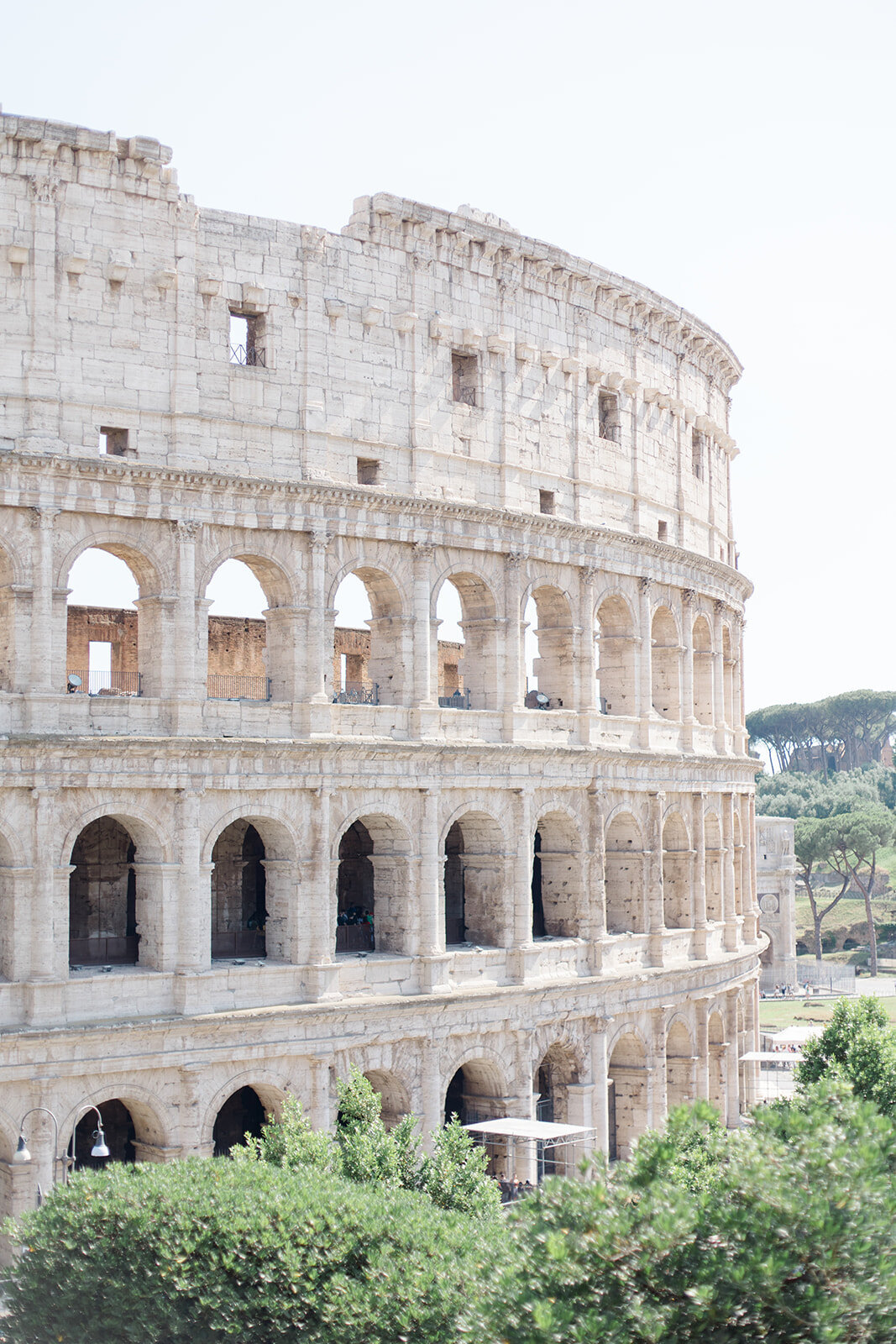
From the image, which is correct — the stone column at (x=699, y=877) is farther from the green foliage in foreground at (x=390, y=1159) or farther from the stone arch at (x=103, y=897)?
the green foliage in foreground at (x=390, y=1159)

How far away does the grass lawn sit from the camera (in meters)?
56.3

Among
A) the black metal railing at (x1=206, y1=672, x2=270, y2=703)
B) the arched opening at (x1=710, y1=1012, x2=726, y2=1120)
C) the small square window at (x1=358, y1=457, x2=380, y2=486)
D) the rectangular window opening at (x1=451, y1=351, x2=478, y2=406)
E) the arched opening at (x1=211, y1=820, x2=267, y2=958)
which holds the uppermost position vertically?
the rectangular window opening at (x1=451, y1=351, x2=478, y2=406)

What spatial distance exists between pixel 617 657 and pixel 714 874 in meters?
6.92

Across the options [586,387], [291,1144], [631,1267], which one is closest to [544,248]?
[586,387]

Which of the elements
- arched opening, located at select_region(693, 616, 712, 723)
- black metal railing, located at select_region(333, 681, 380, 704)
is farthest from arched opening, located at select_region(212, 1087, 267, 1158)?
arched opening, located at select_region(693, 616, 712, 723)

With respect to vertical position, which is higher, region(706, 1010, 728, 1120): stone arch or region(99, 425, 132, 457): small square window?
region(99, 425, 132, 457): small square window

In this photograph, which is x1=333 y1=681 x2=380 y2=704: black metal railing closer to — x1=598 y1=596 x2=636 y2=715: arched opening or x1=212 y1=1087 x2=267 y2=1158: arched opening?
x1=598 y1=596 x2=636 y2=715: arched opening

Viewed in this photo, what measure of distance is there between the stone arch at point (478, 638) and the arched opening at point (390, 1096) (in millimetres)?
7267

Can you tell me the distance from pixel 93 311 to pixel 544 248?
34.0 feet

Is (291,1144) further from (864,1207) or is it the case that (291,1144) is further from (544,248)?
(544,248)

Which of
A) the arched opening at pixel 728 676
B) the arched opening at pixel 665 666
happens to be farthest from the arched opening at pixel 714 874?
the arched opening at pixel 728 676

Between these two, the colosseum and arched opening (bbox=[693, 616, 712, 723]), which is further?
arched opening (bbox=[693, 616, 712, 723])

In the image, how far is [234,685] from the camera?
32969mm

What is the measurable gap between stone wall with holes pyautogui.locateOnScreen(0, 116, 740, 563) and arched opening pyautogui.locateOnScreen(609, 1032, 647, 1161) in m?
11.4
